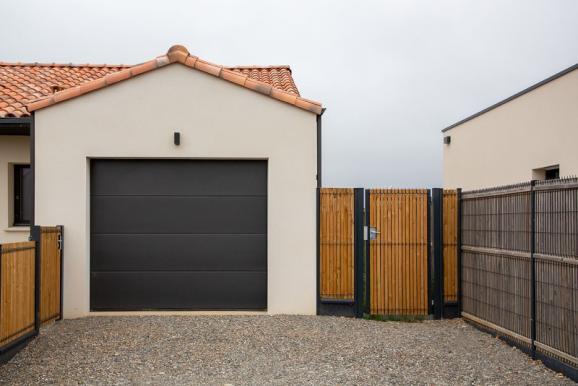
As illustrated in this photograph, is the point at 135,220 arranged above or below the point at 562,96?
below

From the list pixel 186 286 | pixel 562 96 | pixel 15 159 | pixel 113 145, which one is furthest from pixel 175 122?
pixel 562 96

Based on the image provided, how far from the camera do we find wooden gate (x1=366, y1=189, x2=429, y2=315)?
11.6m

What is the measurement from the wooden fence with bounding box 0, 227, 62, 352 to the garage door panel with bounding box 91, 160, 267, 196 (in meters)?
1.25

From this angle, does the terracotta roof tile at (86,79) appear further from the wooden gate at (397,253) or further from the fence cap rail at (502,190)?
the fence cap rail at (502,190)

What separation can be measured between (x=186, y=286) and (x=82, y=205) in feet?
7.50

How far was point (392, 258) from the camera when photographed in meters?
11.7

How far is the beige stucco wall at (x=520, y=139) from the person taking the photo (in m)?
13.7

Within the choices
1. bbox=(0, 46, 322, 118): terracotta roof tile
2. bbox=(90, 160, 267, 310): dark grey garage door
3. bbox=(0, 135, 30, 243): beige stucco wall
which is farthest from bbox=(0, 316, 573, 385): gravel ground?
bbox=(0, 46, 322, 118): terracotta roof tile

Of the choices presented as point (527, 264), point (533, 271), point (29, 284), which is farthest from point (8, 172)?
point (533, 271)

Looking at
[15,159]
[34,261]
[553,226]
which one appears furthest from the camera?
[15,159]

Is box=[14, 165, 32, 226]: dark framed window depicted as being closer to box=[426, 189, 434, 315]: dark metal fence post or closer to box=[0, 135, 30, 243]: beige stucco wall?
box=[0, 135, 30, 243]: beige stucco wall

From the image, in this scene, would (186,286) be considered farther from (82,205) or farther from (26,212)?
(26,212)

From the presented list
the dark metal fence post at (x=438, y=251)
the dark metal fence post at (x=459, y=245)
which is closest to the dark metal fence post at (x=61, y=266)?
the dark metal fence post at (x=438, y=251)

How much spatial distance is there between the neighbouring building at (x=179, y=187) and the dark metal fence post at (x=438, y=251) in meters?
2.12
